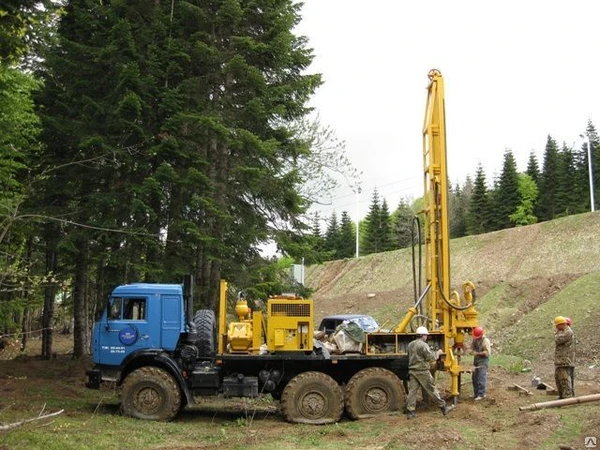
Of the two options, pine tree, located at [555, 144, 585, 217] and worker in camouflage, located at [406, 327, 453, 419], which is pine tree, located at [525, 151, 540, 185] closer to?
pine tree, located at [555, 144, 585, 217]

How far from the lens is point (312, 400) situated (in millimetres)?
12414

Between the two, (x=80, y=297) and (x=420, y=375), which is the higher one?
(x=80, y=297)

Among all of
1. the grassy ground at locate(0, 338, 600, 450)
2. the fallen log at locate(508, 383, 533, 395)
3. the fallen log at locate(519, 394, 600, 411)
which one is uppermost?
the fallen log at locate(519, 394, 600, 411)

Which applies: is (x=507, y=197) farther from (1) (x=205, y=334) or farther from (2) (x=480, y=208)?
(1) (x=205, y=334)

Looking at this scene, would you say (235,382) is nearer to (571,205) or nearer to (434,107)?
(434,107)

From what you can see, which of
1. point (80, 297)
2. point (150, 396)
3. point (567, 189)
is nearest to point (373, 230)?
point (567, 189)

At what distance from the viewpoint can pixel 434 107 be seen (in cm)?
1412

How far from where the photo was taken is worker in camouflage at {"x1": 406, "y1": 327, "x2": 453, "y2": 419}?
12016 mm

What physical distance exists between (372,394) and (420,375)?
3.78 ft

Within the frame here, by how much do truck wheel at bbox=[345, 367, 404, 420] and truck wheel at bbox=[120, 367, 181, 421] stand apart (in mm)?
3545

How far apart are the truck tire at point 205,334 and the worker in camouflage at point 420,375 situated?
413cm

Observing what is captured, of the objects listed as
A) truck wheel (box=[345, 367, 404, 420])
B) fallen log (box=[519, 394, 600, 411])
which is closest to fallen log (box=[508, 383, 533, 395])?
fallen log (box=[519, 394, 600, 411])

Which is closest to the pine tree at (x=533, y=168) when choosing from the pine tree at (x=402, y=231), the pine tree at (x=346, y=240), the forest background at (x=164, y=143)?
the pine tree at (x=402, y=231)

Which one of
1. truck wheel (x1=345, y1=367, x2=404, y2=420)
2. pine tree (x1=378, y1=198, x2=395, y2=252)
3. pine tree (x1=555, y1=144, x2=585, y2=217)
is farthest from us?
pine tree (x1=378, y1=198, x2=395, y2=252)
